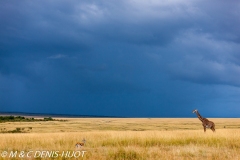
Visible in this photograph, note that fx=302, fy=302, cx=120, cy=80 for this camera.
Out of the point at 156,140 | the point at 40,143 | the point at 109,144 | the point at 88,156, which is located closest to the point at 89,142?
the point at 109,144

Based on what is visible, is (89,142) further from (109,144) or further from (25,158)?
(25,158)

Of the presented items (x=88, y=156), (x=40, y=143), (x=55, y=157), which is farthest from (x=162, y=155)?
(x=40, y=143)

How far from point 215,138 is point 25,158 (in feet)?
39.1

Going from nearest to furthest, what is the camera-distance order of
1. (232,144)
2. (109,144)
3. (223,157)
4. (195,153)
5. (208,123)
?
(223,157) → (195,153) → (232,144) → (109,144) → (208,123)

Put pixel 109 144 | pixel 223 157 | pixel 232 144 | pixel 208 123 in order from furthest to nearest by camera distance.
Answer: pixel 208 123, pixel 109 144, pixel 232 144, pixel 223 157

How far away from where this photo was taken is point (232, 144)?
57.3 feet

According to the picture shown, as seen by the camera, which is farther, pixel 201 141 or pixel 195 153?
pixel 201 141

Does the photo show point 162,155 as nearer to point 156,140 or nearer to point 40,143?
point 156,140

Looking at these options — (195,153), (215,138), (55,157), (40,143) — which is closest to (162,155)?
(195,153)

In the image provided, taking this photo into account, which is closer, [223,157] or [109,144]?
[223,157]

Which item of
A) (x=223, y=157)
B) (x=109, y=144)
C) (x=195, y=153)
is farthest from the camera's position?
(x=109, y=144)

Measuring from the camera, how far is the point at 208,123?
78.0ft

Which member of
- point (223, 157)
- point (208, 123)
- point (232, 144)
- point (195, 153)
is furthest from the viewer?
point (208, 123)

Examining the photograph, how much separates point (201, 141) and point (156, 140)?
2.80 meters
